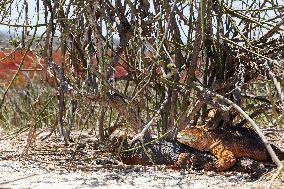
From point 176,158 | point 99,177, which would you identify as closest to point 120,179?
point 99,177

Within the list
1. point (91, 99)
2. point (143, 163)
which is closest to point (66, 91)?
point (91, 99)

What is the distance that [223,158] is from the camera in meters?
4.16

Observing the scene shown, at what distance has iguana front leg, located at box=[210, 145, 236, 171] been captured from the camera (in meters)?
4.14

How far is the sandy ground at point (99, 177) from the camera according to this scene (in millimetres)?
3482

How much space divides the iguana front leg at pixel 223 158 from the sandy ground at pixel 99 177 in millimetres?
85

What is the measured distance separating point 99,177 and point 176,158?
0.71m

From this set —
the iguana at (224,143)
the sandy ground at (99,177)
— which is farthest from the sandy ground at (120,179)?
the iguana at (224,143)

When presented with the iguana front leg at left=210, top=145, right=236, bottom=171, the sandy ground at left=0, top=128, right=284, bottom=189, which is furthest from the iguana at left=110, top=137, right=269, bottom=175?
the sandy ground at left=0, top=128, right=284, bottom=189

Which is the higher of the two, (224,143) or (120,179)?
(224,143)

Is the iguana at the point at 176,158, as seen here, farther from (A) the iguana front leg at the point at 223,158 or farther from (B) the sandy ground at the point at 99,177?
(B) the sandy ground at the point at 99,177

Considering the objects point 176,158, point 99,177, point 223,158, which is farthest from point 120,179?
point 223,158

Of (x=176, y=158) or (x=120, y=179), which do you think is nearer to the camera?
(x=120, y=179)

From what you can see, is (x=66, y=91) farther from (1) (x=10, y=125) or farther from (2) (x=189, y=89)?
(1) (x=10, y=125)

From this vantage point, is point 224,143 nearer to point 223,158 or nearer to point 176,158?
point 223,158
